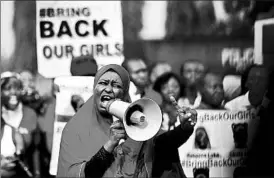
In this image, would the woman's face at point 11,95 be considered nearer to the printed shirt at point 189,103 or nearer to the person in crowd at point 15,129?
the person in crowd at point 15,129

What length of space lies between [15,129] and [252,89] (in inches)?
88.3

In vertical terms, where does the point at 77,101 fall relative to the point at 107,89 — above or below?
below

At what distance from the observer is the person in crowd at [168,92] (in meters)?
5.19

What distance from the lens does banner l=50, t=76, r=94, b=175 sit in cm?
→ 511

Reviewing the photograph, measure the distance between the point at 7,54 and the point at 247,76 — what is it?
2.22 meters

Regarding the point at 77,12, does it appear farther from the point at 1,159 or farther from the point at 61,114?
the point at 1,159

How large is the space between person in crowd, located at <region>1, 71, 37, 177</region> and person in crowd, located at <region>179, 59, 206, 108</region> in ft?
4.63

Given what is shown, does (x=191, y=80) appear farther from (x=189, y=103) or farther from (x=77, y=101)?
(x=77, y=101)

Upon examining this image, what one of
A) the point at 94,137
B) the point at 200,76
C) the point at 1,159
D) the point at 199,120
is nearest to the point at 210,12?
the point at 200,76

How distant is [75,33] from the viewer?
5.21 meters

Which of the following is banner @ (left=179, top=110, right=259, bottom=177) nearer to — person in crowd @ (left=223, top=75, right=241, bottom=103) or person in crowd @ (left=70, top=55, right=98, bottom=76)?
person in crowd @ (left=223, top=75, right=241, bottom=103)

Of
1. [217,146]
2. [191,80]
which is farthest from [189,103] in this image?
[217,146]

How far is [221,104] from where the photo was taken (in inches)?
209

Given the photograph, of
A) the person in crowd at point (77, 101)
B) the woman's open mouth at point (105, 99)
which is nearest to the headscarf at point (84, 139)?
the woman's open mouth at point (105, 99)
